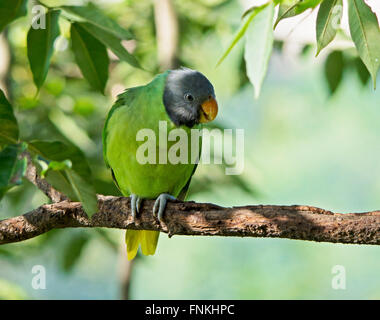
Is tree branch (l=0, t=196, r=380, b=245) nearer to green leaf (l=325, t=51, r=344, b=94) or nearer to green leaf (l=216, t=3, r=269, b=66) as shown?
green leaf (l=216, t=3, r=269, b=66)

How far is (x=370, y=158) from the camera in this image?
987cm

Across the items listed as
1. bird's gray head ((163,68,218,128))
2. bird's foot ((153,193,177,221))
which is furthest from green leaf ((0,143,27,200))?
bird's gray head ((163,68,218,128))

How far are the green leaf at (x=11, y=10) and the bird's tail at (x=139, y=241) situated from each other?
1.55 m

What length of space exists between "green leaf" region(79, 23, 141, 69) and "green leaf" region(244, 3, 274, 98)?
1.54 ft

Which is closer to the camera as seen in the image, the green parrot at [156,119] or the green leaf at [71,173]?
the green leaf at [71,173]

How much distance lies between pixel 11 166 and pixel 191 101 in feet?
4.77

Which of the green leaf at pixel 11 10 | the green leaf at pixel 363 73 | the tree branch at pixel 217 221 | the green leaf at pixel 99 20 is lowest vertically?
the tree branch at pixel 217 221

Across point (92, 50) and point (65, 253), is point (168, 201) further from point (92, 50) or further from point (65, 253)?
point (65, 253)

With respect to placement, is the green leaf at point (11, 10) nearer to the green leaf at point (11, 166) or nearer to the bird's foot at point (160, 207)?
the green leaf at point (11, 166)

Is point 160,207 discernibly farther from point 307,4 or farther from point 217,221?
point 307,4

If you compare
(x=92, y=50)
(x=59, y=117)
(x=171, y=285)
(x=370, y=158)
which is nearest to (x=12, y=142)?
(x=92, y=50)

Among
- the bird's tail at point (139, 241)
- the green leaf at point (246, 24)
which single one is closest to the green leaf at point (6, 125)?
the green leaf at point (246, 24)

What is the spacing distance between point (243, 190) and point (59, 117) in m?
1.30

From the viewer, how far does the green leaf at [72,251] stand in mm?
3430
